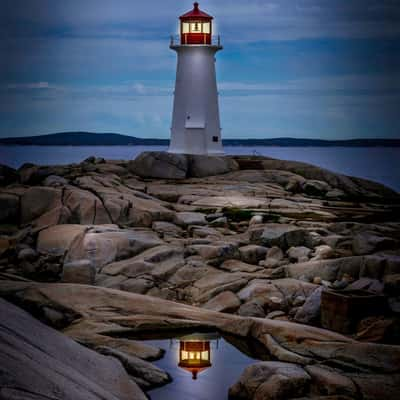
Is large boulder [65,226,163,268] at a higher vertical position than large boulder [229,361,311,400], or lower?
higher

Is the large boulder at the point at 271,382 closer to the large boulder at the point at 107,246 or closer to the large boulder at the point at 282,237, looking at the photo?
the large boulder at the point at 107,246

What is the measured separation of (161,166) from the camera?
29266 mm

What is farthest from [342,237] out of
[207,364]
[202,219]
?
[207,364]

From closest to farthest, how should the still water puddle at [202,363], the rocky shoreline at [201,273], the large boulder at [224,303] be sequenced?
the rocky shoreline at [201,273], the still water puddle at [202,363], the large boulder at [224,303]

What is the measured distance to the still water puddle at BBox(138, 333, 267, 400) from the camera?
10.9 meters

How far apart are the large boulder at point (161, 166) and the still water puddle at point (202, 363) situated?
16.6 m

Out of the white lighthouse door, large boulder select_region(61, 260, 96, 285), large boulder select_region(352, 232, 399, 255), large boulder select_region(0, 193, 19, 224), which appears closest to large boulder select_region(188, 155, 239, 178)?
the white lighthouse door

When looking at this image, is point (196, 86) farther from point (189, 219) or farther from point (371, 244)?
point (371, 244)

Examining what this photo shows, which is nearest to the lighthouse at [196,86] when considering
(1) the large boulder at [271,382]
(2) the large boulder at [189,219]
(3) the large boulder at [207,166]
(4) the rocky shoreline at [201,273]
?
(3) the large boulder at [207,166]

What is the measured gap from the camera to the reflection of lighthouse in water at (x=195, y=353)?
11.9m

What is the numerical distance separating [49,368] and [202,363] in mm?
3338

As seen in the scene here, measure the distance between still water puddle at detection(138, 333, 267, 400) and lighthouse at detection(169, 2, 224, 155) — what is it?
19.0 meters

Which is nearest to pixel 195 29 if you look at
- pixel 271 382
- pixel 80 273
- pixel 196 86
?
pixel 196 86

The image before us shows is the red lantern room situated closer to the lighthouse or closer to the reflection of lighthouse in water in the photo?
the lighthouse
